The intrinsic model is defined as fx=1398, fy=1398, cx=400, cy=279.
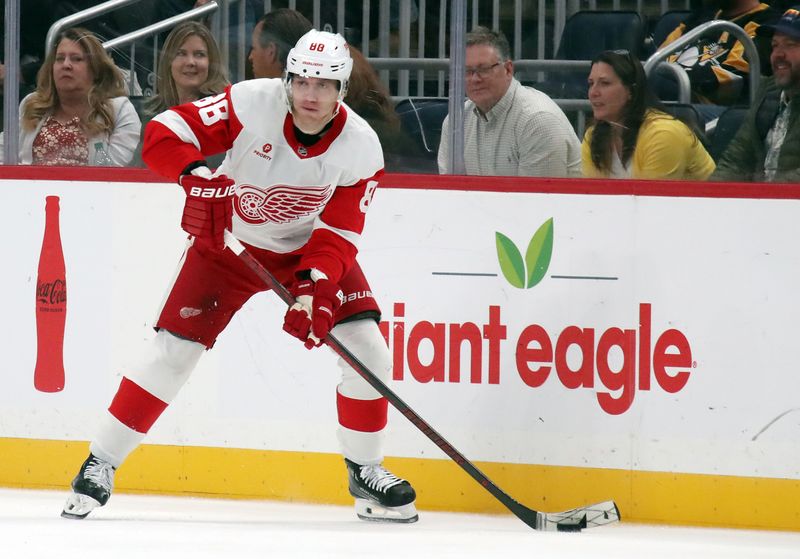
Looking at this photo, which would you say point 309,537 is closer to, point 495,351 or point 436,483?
point 436,483

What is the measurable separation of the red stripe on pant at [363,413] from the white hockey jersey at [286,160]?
1.21ft

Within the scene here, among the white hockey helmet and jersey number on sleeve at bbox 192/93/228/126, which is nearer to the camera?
the white hockey helmet

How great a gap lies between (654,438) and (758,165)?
2.44 ft

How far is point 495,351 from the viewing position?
3.69 m

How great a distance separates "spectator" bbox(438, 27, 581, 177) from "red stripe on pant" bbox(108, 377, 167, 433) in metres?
0.99

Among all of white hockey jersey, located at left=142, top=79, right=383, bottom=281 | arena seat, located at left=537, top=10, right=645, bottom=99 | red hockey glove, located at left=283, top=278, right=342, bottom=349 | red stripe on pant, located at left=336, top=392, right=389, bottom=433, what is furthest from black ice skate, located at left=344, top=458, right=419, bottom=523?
arena seat, located at left=537, top=10, right=645, bottom=99

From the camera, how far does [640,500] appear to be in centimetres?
361

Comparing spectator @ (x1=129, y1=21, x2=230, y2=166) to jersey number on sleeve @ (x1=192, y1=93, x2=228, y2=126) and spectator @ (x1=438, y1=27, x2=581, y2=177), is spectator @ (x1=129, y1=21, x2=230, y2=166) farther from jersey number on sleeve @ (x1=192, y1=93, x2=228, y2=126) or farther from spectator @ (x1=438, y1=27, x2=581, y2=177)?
spectator @ (x1=438, y1=27, x2=581, y2=177)

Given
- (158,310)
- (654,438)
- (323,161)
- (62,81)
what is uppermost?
(62,81)

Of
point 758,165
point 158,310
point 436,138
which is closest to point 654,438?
point 758,165

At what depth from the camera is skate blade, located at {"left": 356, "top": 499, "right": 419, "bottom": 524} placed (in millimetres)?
3582

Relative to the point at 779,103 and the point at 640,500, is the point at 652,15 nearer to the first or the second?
the point at 779,103

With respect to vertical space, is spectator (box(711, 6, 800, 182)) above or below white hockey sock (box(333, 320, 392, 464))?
above

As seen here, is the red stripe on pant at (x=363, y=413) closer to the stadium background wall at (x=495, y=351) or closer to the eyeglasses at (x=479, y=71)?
the stadium background wall at (x=495, y=351)
